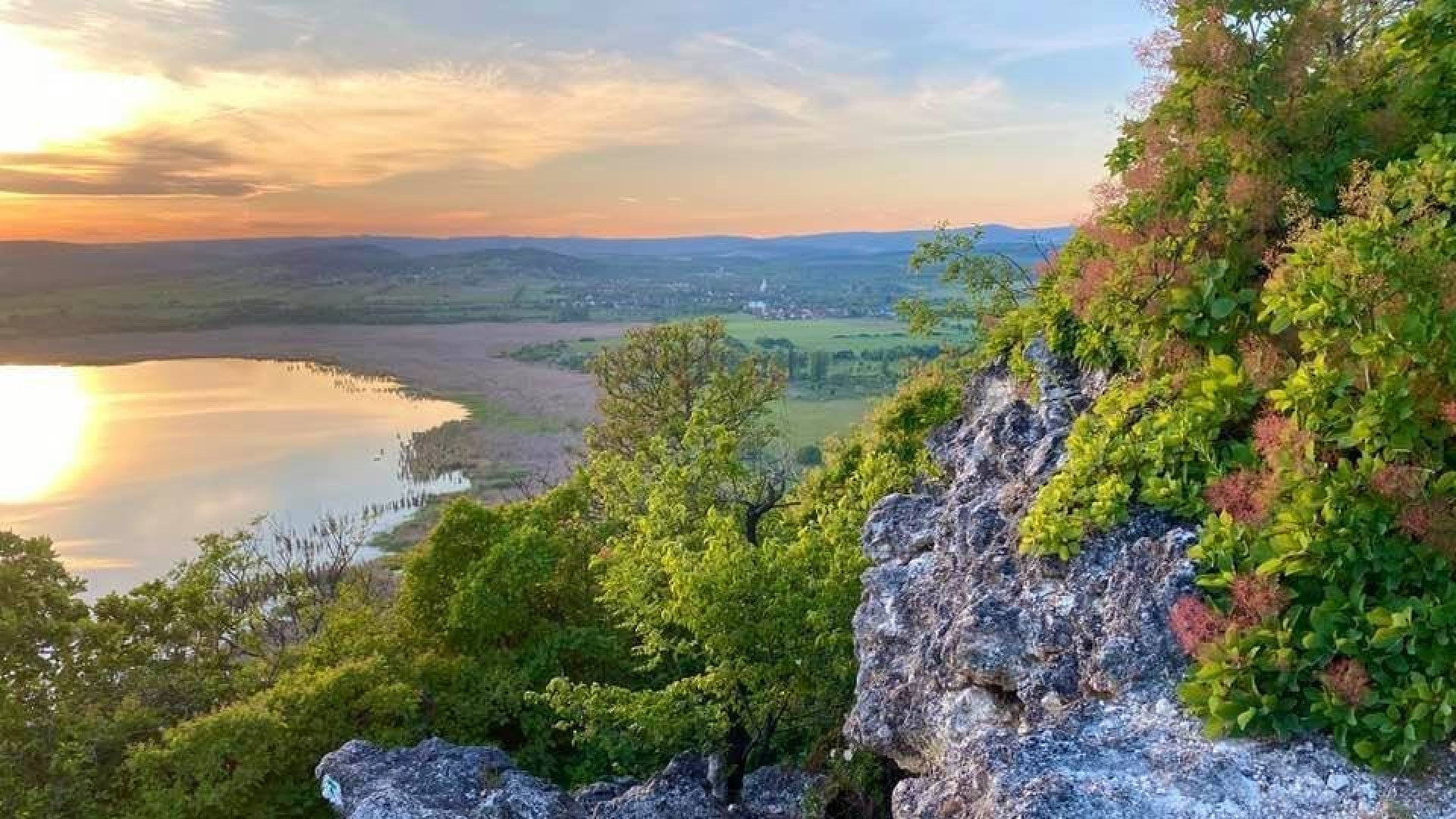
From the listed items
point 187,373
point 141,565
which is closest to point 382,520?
point 141,565

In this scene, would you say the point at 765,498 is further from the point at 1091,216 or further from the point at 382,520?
the point at 382,520

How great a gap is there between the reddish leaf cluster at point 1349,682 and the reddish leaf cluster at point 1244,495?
124cm

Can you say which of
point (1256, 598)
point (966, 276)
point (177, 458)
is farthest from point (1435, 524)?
point (177, 458)

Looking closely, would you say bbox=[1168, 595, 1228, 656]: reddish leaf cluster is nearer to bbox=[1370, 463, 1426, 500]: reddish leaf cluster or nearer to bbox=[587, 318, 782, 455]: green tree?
bbox=[1370, 463, 1426, 500]: reddish leaf cluster

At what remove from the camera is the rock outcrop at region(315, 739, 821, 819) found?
12.4 m

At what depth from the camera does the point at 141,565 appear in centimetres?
5000

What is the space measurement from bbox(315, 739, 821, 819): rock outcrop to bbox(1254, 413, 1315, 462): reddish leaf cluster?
802cm

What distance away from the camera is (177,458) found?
7475 centimetres

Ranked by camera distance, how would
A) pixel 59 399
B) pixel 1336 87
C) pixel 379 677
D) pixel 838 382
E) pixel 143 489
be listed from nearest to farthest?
pixel 1336 87, pixel 379 677, pixel 143 489, pixel 59 399, pixel 838 382

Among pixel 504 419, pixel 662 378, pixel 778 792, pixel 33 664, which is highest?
pixel 662 378

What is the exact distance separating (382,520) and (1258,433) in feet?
215

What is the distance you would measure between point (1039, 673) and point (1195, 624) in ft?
5.08

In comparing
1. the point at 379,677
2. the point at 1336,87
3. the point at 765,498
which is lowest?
the point at 379,677

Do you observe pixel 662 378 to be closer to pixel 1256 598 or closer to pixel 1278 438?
pixel 1278 438
